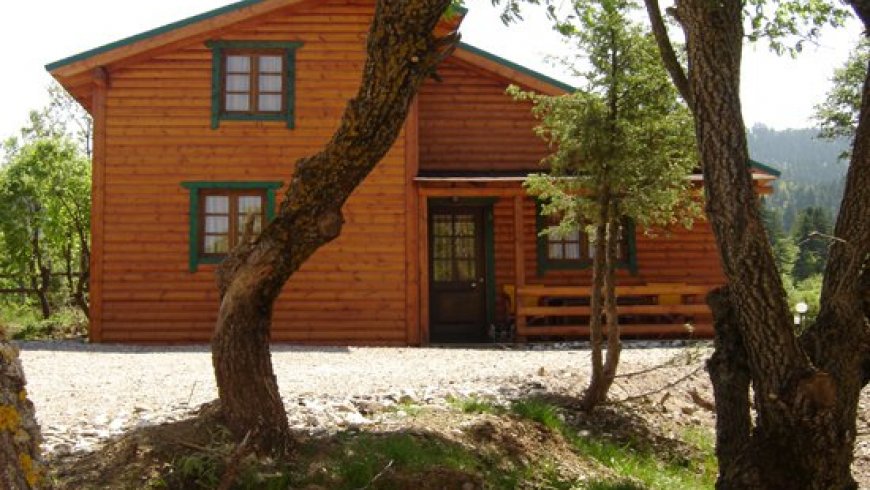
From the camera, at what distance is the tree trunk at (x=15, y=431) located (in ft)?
6.33

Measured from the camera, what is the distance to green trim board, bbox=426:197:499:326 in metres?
14.8

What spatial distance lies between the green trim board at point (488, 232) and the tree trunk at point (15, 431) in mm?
12898

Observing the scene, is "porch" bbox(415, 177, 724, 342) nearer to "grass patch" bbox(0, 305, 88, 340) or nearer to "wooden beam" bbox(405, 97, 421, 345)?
"wooden beam" bbox(405, 97, 421, 345)

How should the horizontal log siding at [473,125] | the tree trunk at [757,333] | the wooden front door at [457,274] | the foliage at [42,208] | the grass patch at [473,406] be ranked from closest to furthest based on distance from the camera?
1. the tree trunk at [757,333]
2. the grass patch at [473,406]
3. the wooden front door at [457,274]
4. the horizontal log siding at [473,125]
5. the foliage at [42,208]

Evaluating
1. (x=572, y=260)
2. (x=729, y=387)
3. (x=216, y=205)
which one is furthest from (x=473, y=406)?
(x=572, y=260)

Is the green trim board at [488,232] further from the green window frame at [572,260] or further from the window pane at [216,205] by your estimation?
the window pane at [216,205]

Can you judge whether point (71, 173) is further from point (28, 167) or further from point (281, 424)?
point (281, 424)

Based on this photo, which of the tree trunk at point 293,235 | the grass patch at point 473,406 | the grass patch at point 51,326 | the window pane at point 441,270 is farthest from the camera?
the grass patch at point 51,326

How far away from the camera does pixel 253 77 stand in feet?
45.9

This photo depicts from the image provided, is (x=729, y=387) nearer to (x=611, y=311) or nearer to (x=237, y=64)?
(x=611, y=311)

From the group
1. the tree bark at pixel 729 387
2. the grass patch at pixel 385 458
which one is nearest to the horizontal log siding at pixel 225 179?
the grass patch at pixel 385 458

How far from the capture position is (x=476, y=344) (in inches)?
549

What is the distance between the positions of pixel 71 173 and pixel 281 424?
674 inches

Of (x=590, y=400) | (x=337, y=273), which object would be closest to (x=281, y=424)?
A: (x=590, y=400)
